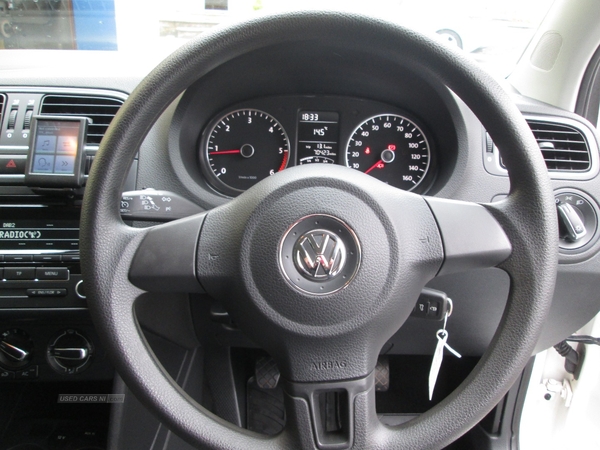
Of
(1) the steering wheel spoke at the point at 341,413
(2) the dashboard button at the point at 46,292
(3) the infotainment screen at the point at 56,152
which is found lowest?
A: (1) the steering wheel spoke at the point at 341,413

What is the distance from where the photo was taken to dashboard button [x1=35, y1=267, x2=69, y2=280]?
1.25m

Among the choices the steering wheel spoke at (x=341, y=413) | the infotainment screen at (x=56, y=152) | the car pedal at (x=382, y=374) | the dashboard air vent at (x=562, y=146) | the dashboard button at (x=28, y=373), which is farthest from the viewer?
the car pedal at (x=382, y=374)

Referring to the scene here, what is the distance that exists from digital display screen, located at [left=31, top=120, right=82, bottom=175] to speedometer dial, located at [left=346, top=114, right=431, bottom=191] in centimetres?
68

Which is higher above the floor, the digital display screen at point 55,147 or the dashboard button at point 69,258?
the digital display screen at point 55,147

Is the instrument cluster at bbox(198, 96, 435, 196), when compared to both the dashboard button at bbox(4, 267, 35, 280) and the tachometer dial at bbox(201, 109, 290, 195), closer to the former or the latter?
the tachometer dial at bbox(201, 109, 290, 195)

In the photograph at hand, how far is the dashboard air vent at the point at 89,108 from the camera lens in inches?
50.7

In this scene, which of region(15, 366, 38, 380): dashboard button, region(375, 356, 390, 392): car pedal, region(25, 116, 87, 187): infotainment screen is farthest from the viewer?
region(375, 356, 390, 392): car pedal

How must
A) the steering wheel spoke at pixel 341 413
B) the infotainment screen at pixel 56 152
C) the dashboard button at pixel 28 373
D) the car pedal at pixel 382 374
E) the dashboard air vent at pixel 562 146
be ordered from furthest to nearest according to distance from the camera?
1. the car pedal at pixel 382 374
2. the dashboard button at pixel 28 373
3. the dashboard air vent at pixel 562 146
4. the infotainment screen at pixel 56 152
5. the steering wheel spoke at pixel 341 413

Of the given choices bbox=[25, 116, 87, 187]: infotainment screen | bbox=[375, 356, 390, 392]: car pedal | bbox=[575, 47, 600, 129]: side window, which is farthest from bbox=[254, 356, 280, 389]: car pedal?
bbox=[575, 47, 600, 129]: side window

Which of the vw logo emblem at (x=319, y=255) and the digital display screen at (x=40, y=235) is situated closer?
the vw logo emblem at (x=319, y=255)

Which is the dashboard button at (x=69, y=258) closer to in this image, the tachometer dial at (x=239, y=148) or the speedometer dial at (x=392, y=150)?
the tachometer dial at (x=239, y=148)

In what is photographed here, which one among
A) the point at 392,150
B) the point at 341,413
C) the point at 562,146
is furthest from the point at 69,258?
the point at 562,146

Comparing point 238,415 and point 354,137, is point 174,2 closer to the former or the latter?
point 354,137

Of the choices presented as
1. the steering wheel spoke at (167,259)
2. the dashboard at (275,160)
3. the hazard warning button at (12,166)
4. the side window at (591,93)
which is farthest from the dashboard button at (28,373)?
the side window at (591,93)
